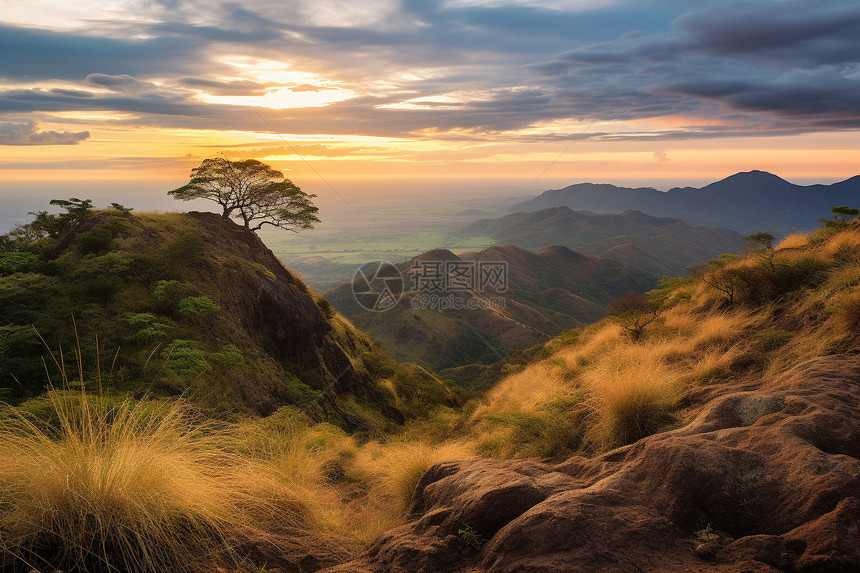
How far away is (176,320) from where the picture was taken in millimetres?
15023

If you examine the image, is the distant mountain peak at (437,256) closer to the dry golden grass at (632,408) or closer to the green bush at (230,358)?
the green bush at (230,358)

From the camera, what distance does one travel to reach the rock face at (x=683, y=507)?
8.66 ft

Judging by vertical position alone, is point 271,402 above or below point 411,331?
above

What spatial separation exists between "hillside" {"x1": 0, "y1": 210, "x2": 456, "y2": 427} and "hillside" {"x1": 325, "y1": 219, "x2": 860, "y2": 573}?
6.01m

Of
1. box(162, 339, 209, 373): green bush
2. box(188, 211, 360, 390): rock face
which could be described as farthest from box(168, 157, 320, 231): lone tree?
box(162, 339, 209, 373): green bush

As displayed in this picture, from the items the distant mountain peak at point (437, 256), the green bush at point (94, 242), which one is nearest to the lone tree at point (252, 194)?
the green bush at point (94, 242)

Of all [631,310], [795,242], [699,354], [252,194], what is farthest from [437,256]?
[699,354]

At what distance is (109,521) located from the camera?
3.10 m

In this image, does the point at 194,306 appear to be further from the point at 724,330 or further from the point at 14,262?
the point at 724,330

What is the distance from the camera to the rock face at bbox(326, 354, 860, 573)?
2.64m

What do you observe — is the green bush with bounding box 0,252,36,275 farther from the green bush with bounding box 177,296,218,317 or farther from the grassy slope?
the grassy slope

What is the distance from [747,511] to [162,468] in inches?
172

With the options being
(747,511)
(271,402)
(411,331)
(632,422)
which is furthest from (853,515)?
(411,331)

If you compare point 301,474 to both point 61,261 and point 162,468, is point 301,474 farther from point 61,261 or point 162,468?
point 61,261
